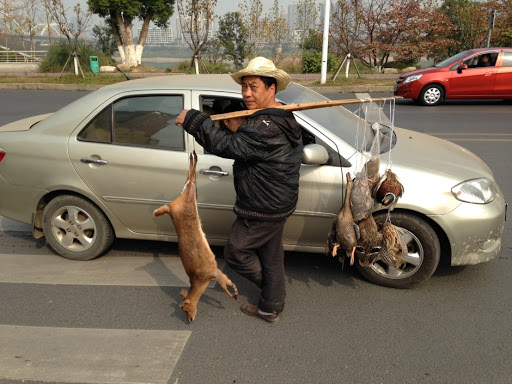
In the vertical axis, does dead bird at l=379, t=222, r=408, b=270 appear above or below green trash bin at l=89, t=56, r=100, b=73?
below

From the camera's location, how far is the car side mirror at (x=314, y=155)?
131 inches

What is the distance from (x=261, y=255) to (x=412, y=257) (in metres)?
1.20

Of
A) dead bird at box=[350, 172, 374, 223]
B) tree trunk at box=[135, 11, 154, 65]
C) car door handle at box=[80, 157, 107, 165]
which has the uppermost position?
tree trunk at box=[135, 11, 154, 65]

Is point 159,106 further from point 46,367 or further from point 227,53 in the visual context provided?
point 227,53

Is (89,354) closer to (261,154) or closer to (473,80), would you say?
(261,154)

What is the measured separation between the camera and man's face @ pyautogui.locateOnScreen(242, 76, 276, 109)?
2807mm

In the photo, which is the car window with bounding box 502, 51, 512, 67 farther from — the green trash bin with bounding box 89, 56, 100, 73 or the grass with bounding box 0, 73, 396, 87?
the green trash bin with bounding box 89, 56, 100, 73

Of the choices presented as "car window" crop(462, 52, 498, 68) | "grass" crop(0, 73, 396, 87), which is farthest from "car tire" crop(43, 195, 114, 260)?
"grass" crop(0, 73, 396, 87)

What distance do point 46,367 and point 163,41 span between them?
26035 mm

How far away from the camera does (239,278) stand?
390 cm

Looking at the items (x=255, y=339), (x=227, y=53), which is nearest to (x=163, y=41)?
(x=227, y=53)

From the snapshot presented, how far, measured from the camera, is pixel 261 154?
9.04 ft

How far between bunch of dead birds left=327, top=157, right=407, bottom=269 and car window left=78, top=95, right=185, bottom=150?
1.42m

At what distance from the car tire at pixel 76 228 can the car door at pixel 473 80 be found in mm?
11465
